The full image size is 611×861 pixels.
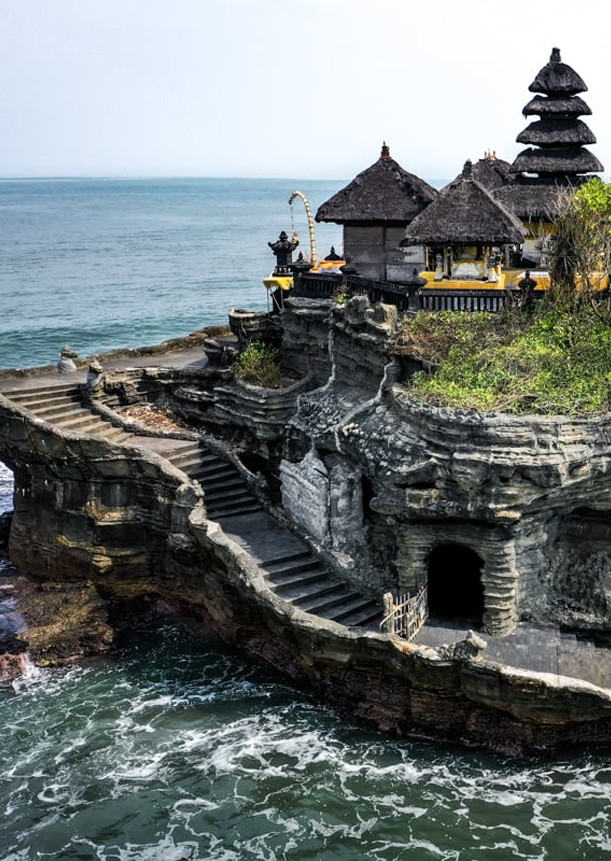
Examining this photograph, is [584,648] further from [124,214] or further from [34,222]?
[124,214]

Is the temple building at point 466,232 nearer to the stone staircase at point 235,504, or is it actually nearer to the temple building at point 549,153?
the temple building at point 549,153

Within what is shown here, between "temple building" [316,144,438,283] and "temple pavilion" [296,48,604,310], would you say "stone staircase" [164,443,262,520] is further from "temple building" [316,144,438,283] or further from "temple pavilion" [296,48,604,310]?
"temple building" [316,144,438,283]

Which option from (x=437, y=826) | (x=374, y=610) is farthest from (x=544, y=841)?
(x=374, y=610)

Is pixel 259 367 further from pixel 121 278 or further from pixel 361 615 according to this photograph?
pixel 121 278

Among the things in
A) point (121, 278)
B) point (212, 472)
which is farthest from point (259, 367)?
point (121, 278)

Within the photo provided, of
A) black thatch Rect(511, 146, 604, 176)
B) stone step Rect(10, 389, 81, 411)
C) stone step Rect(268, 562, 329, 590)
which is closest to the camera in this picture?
stone step Rect(268, 562, 329, 590)

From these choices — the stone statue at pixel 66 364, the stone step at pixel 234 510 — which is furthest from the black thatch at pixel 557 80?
the stone statue at pixel 66 364

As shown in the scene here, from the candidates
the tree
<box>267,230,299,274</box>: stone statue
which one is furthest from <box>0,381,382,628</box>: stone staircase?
the tree
